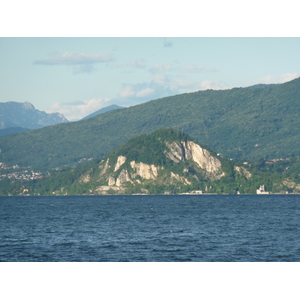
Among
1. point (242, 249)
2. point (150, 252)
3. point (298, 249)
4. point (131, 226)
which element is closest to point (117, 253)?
point (150, 252)

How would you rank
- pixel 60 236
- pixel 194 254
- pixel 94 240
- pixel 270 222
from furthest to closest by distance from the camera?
1. pixel 270 222
2. pixel 60 236
3. pixel 94 240
4. pixel 194 254

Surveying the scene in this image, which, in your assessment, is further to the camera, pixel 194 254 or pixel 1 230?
pixel 1 230

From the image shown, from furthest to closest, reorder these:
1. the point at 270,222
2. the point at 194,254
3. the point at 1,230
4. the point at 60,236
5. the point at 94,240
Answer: the point at 270,222 → the point at 1,230 → the point at 60,236 → the point at 94,240 → the point at 194,254

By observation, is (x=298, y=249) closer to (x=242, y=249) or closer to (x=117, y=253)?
(x=242, y=249)

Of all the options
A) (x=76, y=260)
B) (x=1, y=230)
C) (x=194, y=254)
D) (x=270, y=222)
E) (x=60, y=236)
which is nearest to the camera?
(x=76, y=260)

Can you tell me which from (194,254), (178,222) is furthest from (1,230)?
(194,254)

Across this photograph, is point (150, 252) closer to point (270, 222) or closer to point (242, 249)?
point (242, 249)

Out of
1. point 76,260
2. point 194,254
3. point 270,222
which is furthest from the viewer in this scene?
point 270,222

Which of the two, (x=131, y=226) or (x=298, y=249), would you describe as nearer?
(x=298, y=249)
